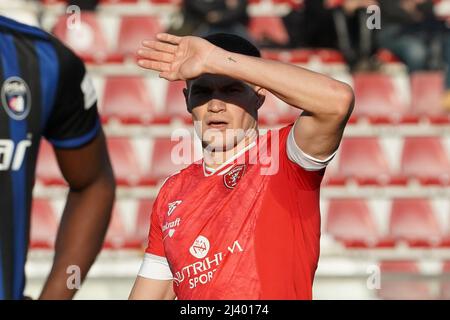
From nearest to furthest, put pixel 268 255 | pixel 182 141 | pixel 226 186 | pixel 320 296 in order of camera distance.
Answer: pixel 268 255 → pixel 226 186 → pixel 182 141 → pixel 320 296

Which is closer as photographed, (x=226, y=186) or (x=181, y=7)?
(x=226, y=186)

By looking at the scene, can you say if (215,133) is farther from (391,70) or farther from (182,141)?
(391,70)

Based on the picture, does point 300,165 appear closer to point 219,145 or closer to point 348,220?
point 219,145

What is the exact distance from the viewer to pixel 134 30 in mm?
9906

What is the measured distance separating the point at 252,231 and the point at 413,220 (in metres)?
6.03

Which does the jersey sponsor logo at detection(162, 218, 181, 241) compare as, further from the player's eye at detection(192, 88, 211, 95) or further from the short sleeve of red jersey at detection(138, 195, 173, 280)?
the player's eye at detection(192, 88, 211, 95)

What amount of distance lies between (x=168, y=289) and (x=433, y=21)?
672cm

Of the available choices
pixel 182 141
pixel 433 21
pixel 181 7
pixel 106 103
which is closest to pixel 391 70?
pixel 433 21

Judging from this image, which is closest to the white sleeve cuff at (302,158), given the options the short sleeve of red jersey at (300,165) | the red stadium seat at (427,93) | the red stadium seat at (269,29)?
the short sleeve of red jersey at (300,165)

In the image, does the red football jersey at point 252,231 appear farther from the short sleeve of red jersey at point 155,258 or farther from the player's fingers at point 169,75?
the player's fingers at point 169,75

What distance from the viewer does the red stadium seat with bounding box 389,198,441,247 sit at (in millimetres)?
8570

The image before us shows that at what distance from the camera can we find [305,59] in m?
9.41

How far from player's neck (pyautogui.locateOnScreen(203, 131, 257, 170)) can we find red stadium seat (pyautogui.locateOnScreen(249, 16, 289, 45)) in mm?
6623

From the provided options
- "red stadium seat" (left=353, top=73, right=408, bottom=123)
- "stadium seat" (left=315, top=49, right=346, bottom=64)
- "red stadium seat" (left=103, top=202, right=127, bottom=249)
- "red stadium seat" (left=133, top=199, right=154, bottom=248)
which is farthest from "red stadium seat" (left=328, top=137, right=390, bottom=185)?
"red stadium seat" (left=103, top=202, right=127, bottom=249)
